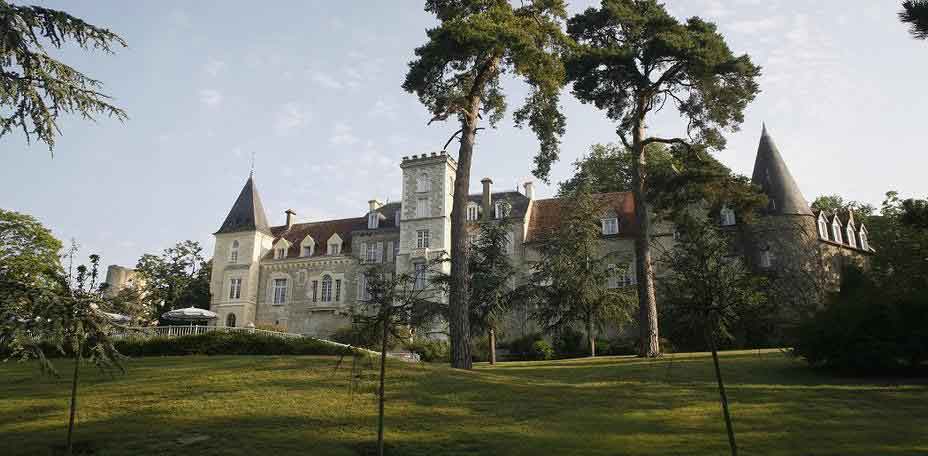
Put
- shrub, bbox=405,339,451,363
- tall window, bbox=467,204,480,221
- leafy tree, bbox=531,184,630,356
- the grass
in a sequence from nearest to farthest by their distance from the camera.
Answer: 1. the grass
2. leafy tree, bbox=531,184,630,356
3. shrub, bbox=405,339,451,363
4. tall window, bbox=467,204,480,221

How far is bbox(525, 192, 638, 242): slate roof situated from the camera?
43.6 metres

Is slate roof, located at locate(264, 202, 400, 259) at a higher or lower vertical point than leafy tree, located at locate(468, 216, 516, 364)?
higher

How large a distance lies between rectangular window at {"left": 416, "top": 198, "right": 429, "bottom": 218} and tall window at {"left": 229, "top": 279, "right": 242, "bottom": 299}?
14.3 meters

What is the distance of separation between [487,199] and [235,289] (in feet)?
63.3

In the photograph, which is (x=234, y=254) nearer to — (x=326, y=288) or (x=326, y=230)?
(x=326, y=230)

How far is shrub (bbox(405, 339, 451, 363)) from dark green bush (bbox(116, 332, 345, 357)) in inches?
345

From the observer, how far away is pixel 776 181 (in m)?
39.7

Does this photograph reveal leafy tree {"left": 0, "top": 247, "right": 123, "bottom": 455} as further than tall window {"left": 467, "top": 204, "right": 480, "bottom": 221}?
No

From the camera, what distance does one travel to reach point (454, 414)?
44.2 ft

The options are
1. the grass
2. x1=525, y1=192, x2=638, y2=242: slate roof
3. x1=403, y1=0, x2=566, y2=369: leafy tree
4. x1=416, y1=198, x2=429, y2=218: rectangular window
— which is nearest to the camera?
the grass

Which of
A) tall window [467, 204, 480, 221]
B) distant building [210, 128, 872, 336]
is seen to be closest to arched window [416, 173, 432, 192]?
distant building [210, 128, 872, 336]

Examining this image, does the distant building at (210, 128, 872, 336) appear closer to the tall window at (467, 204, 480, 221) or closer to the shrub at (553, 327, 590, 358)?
the tall window at (467, 204, 480, 221)

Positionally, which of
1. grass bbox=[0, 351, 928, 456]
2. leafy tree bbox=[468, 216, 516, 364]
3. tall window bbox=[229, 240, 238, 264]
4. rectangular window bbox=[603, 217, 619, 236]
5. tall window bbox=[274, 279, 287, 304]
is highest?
rectangular window bbox=[603, 217, 619, 236]

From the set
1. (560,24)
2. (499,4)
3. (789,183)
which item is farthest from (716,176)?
(789,183)
